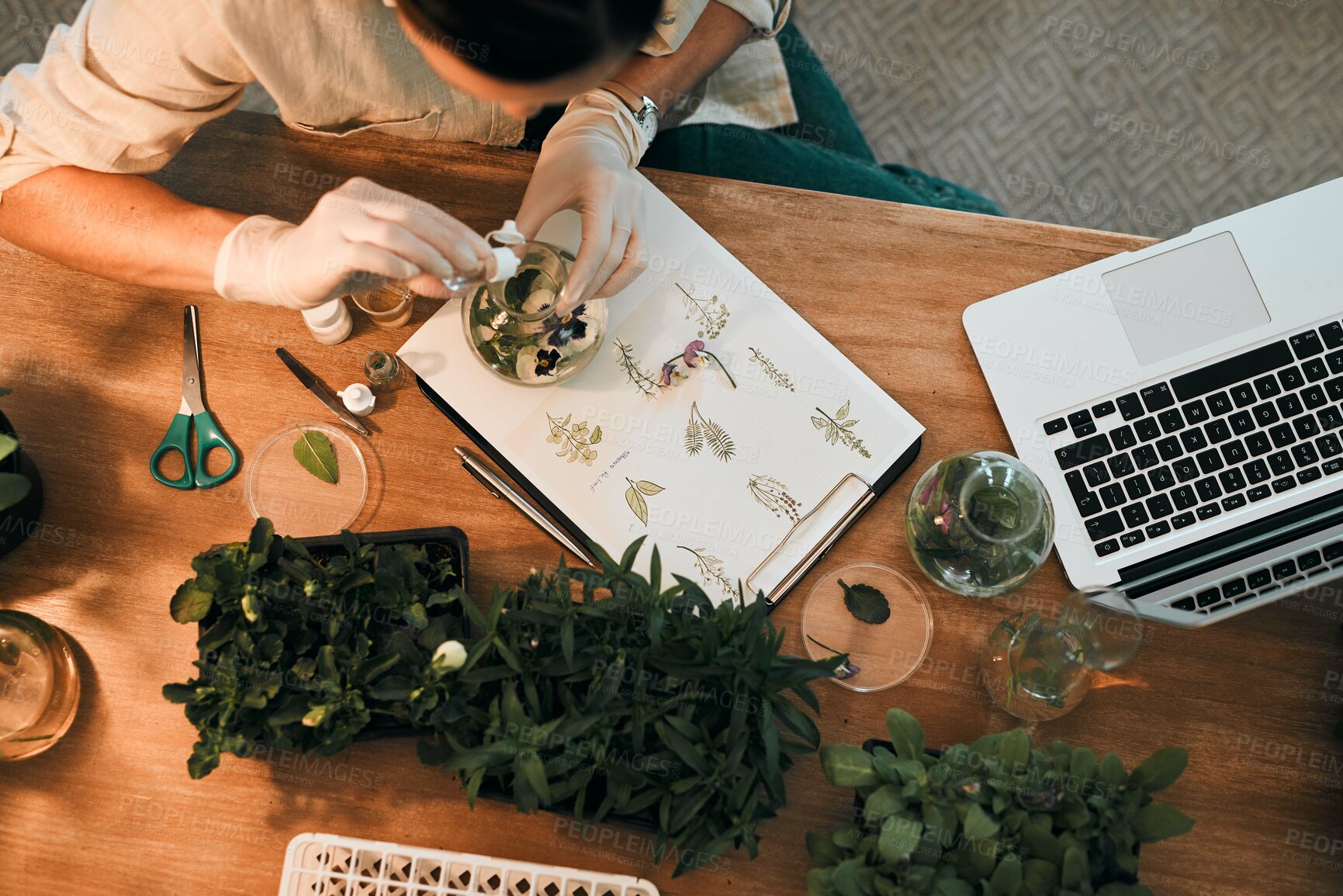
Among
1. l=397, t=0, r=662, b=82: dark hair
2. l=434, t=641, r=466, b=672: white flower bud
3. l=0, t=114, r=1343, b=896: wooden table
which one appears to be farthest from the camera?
l=0, t=114, r=1343, b=896: wooden table

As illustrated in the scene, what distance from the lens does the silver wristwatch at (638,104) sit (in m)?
1.02

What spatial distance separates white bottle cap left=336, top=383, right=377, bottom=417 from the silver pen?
0.10m

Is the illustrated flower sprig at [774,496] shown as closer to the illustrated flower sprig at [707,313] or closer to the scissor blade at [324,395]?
the illustrated flower sprig at [707,313]

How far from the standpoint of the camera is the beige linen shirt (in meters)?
0.80

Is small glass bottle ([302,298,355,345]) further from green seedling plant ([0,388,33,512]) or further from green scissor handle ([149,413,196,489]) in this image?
green seedling plant ([0,388,33,512])

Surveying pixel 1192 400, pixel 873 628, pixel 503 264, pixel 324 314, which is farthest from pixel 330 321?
pixel 1192 400

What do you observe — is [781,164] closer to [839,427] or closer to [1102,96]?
[839,427]

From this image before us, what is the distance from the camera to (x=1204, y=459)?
901mm

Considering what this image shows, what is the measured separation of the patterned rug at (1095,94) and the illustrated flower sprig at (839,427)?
108 centimetres

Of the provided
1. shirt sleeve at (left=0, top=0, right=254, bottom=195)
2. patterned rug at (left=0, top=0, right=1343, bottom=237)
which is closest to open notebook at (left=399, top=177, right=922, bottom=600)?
shirt sleeve at (left=0, top=0, right=254, bottom=195)

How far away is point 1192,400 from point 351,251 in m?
0.88

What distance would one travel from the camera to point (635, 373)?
932mm

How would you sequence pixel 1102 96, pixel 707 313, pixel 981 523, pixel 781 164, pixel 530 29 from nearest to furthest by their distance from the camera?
1. pixel 530 29
2. pixel 981 523
3. pixel 707 313
4. pixel 781 164
5. pixel 1102 96

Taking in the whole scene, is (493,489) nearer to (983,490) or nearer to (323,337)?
(323,337)
